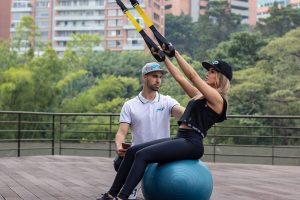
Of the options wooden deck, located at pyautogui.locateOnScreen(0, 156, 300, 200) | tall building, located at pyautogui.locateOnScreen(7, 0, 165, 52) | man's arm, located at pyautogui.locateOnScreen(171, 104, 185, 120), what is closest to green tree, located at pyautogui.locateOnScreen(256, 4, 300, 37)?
tall building, located at pyautogui.locateOnScreen(7, 0, 165, 52)

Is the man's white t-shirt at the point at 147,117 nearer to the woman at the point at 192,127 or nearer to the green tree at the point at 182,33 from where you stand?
the woman at the point at 192,127

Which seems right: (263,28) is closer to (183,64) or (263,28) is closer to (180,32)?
(180,32)

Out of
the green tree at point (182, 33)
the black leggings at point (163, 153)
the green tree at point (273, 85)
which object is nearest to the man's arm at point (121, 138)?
the black leggings at point (163, 153)

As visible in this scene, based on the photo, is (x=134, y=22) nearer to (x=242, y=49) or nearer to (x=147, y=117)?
(x=147, y=117)

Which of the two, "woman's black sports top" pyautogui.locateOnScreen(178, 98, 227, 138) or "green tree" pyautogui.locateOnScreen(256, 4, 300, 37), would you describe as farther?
"green tree" pyautogui.locateOnScreen(256, 4, 300, 37)

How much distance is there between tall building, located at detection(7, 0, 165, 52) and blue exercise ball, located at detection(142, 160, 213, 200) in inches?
2430

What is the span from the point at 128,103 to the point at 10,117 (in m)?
25.9

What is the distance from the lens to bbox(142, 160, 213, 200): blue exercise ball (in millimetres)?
4195

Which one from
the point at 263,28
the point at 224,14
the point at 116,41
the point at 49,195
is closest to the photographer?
the point at 49,195

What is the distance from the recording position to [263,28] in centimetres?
4962

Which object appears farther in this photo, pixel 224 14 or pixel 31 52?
pixel 224 14

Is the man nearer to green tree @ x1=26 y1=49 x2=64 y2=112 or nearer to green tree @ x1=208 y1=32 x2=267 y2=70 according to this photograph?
green tree @ x1=26 y1=49 x2=64 y2=112

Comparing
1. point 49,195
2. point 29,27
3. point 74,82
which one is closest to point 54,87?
point 74,82

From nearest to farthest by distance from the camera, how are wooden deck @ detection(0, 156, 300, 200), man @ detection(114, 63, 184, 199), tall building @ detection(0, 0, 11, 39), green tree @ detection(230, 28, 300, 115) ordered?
man @ detection(114, 63, 184, 199)
wooden deck @ detection(0, 156, 300, 200)
green tree @ detection(230, 28, 300, 115)
tall building @ detection(0, 0, 11, 39)
